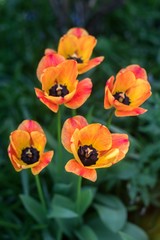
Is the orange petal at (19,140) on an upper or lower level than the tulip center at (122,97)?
upper

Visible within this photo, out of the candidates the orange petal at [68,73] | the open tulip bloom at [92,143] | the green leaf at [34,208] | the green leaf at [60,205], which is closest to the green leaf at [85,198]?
the green leaf at [60,205]

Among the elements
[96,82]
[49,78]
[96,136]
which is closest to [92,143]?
[96,136]

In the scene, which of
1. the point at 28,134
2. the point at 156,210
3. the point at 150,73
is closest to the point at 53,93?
the point at 28,134

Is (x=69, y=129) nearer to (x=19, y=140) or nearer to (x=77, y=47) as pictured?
(x=19, y=140)

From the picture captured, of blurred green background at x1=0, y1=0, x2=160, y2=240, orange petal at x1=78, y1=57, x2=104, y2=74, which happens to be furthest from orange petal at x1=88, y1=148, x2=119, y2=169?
blurred green background at x1=0, y1=0, x2=160, y2=240

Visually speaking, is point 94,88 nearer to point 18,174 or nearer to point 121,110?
point 18,174

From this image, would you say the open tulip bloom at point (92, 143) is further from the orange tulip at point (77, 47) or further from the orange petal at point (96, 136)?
the orange tulip at point (77, 47)

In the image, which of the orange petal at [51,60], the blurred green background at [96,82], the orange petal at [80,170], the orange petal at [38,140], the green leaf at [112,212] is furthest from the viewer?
the blurred green background at [96,82]
